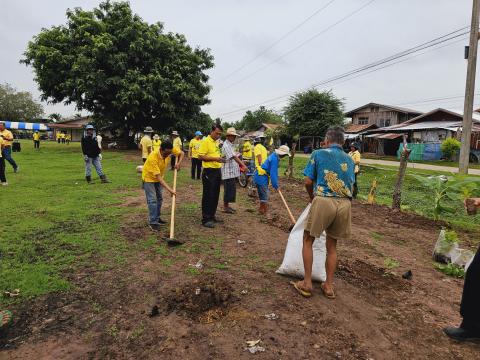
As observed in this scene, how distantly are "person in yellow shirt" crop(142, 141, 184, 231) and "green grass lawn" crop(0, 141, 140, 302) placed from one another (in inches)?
27.5

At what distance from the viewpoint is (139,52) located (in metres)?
23.6

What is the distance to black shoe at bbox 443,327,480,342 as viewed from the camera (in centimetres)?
303

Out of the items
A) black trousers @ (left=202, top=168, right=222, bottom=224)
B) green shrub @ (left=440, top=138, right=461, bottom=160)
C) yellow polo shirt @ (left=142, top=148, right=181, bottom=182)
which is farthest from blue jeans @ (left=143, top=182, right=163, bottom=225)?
green shrub @ (left=440, top=138, right=461, bottom=160)

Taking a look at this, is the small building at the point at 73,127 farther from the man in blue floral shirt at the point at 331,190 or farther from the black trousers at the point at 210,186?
the man in blue floral shirt at the point at 331,190

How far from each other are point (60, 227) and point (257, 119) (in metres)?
67.8

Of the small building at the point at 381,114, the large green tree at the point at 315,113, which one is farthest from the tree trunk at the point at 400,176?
the small building at the point at 381,114

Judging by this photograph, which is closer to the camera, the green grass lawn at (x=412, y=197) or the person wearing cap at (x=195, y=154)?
the green grass lawn at (x=412, y=197)

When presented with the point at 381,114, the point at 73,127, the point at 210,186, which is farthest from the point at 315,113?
the point at 73,127

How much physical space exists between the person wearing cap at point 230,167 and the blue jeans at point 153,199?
1431 mm

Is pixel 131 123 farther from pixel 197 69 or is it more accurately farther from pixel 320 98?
pixel 320 98

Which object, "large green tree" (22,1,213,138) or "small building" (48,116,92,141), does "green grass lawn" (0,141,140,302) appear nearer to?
"large green tree" (22,1,213,138)

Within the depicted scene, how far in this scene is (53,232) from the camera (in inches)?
222

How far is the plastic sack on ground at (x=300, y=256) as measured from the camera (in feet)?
12.8

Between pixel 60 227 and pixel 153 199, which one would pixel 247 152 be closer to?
A: pixel 153 199
